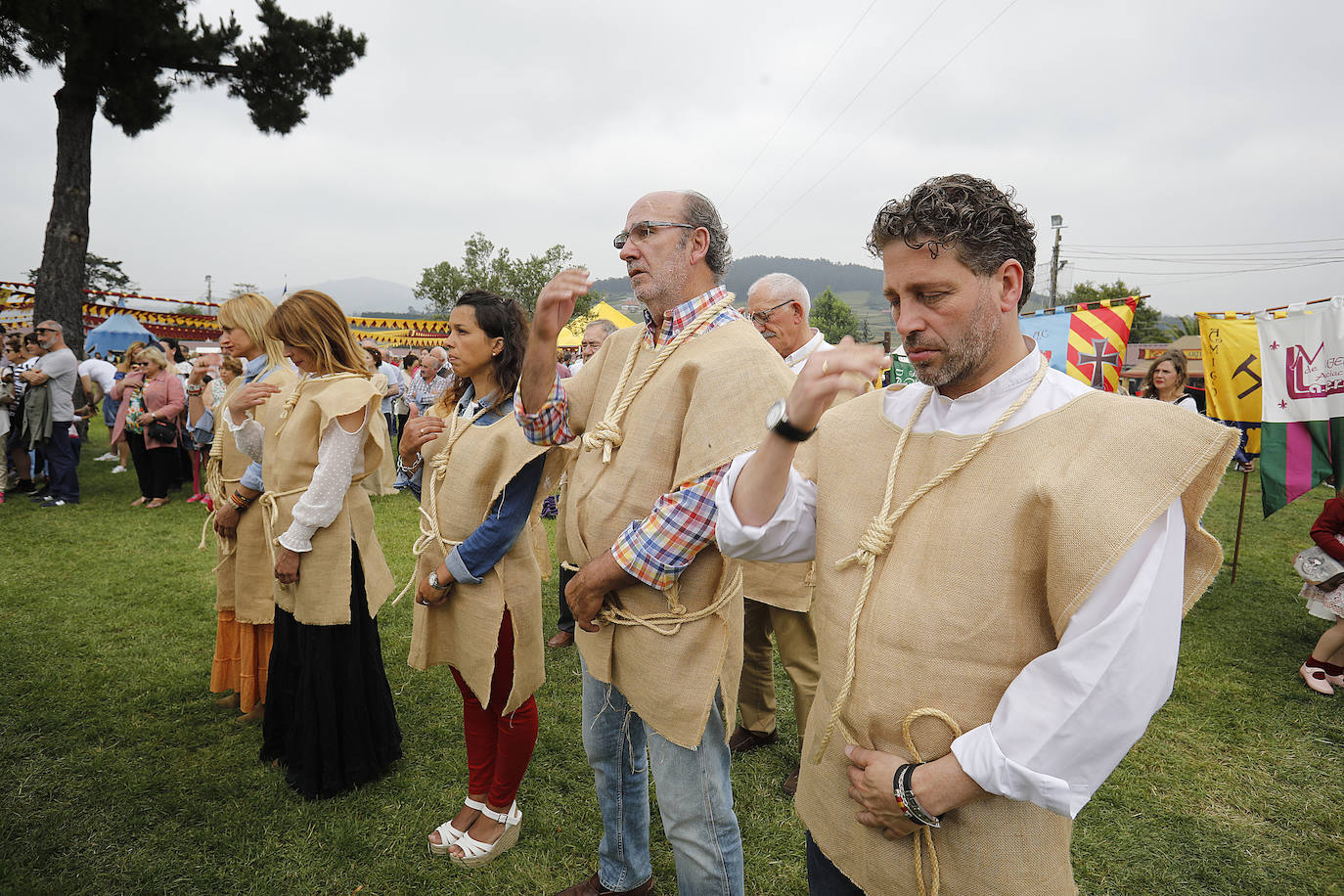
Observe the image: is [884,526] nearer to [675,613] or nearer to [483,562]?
[675,613]

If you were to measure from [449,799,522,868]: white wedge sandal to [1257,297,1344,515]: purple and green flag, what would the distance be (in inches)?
220

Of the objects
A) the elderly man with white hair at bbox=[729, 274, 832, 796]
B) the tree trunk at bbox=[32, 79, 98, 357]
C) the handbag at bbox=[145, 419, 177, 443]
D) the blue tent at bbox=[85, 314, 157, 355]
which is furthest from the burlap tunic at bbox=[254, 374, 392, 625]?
the blue tent at bbox=[85, 314, 157, 355]

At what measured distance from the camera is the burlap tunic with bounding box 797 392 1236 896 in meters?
1.06

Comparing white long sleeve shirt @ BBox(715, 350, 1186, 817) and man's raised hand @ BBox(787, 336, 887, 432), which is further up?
man's raised hand @ BBox(787, 336, 887, 432)

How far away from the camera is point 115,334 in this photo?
15383 millimetres

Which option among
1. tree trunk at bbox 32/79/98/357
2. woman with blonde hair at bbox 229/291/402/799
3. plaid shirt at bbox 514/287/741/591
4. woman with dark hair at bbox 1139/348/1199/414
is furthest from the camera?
tree trunk at bbox 32/79/98/357

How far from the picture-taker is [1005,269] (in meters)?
1.23

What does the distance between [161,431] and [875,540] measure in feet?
30.3

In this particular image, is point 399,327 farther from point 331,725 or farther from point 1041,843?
point 1041,843

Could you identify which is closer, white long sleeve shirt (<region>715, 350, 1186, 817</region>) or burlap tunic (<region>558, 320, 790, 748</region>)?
white long sleeve shirt (<region>715, 350, 1186, 817</region>)

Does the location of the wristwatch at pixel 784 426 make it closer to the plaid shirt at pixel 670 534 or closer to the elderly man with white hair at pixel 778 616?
the plaid shirt at pixel 670 534

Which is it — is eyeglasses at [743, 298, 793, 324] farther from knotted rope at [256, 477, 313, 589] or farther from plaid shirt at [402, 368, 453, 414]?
plaid shirt at [402, 368, 453, 414]

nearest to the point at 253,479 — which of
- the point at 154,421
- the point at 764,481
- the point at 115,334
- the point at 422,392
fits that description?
the point at 764,481

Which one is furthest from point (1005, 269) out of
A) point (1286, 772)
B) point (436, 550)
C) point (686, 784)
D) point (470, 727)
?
point (1286, 772)
